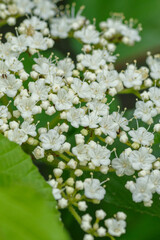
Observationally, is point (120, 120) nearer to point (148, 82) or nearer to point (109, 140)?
point (109, 140)

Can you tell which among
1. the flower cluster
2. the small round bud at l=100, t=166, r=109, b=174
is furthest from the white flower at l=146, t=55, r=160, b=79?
the small round bud at l=100, t=166, r=109, b=174

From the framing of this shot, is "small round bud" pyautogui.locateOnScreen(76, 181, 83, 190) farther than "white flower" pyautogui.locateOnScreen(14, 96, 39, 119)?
No

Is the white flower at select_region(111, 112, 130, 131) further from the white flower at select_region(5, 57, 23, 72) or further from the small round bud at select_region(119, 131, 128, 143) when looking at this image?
the white flower at select_region(5, 57, 23, 72)

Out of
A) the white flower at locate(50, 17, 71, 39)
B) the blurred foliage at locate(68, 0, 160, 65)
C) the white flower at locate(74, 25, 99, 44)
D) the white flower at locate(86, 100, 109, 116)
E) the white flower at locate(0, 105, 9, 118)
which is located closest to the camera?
the white flower at locate(0, 105, 9, 118)

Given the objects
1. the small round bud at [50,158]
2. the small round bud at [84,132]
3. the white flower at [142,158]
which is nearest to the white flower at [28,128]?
the small round bud at [50,158]

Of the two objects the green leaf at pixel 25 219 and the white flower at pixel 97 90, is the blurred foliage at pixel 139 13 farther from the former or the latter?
the green leaf at pixel 25 219

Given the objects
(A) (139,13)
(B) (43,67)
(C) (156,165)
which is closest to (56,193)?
(C) (156,165)

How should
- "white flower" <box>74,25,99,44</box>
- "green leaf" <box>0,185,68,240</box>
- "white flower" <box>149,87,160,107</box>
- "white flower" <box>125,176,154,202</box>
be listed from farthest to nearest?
"white flower" <box>74,25,99,44</box>, "white flower" <box>149,87,160,107</box>, "white flower" <box>125,176,154,202</box>, "green leaf" <box>0,185,68,240</box>
